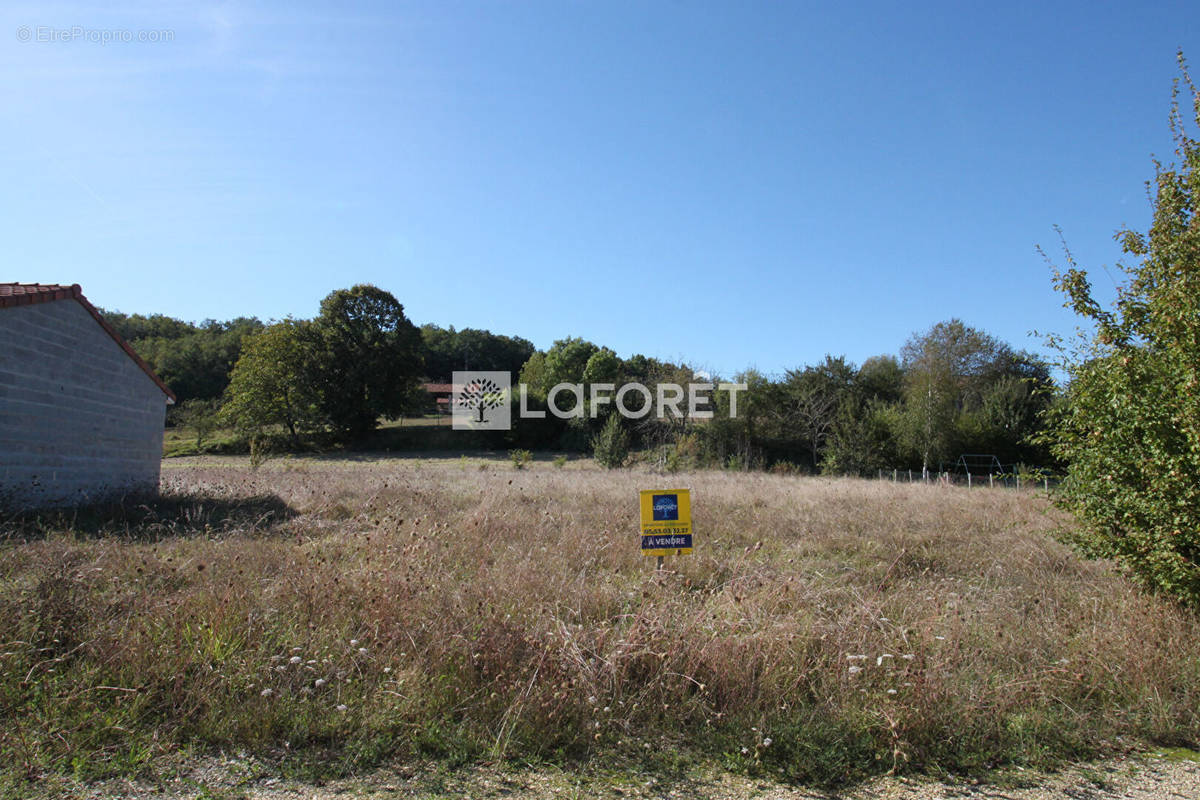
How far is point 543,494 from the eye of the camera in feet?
42.6

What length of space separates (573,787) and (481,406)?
41961mm

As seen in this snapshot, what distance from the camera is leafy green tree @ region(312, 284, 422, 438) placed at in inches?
1597

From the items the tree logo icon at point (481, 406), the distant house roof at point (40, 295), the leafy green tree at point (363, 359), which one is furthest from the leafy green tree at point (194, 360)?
the distant house roof at point (40, 295)

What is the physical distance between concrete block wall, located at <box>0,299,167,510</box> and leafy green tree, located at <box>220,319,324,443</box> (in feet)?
92.1

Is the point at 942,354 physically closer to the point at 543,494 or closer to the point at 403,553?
the point at 543,494

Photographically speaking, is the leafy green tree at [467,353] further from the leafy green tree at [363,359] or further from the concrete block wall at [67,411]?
the concrete block wall at [67,411]

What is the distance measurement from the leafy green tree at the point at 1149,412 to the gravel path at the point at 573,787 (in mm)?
2317

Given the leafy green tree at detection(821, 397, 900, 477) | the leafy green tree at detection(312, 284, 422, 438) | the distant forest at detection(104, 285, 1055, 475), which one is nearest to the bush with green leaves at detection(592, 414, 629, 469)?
the distant forest at detection(104, 285, 1055, 475)

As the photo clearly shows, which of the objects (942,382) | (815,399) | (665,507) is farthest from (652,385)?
(665,507)

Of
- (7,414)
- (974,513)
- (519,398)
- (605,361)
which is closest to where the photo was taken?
(7,414)

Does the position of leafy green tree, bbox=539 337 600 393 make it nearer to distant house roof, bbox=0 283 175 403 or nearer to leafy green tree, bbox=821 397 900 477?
leafy green tree, bbox=821 397 900 477

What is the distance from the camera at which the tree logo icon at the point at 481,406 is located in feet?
139

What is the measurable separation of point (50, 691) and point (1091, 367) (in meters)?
8.20

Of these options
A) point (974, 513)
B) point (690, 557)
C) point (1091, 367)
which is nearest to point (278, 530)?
point (690, 557)
